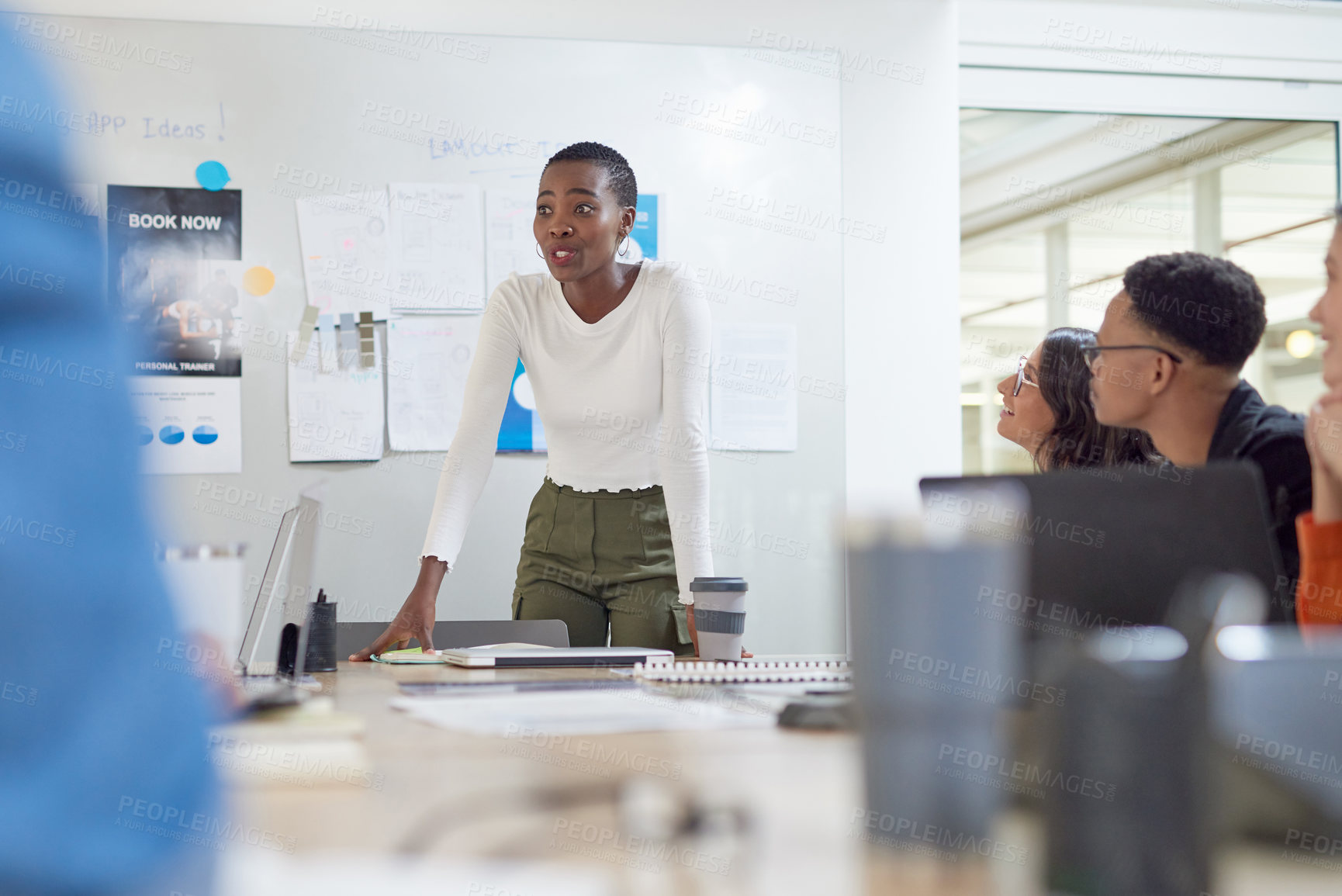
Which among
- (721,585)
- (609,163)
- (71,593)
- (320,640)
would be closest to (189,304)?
(609,163)

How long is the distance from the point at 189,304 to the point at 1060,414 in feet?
7.61

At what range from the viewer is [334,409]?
10.4 ft

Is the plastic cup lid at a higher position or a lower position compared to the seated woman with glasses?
lower

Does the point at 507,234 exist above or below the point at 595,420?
above

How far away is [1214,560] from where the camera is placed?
91 cm

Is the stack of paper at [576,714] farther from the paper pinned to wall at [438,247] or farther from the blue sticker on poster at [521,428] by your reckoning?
the paper pinned to wall at [438,247]

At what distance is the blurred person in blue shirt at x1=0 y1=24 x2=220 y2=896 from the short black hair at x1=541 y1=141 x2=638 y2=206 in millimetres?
2019

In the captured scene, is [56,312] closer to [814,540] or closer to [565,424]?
[565,424]

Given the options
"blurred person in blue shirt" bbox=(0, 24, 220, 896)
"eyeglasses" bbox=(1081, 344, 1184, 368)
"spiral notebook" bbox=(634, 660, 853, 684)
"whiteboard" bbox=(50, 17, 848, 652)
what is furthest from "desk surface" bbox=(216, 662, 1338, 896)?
"whiteboard" bbox=(50, 17, 848, 652)

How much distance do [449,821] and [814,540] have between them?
2857mm

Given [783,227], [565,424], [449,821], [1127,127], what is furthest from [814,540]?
[449,821]

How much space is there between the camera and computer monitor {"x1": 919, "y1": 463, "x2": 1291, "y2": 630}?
34.7 inches

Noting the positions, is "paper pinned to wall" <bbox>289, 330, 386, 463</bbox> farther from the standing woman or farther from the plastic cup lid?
the plastic cup lid

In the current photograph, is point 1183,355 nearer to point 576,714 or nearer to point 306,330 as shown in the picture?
point 576,714
